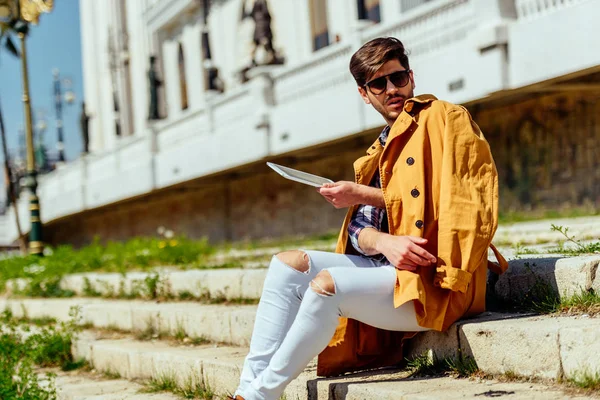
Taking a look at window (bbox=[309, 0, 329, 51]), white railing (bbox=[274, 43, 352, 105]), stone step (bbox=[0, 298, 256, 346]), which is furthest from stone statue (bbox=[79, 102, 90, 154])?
stone step (bbox=[0, 298, 256, 346])

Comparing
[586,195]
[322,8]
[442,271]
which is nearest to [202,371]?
[442,271]

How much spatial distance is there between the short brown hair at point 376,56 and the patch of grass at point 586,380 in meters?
1.57

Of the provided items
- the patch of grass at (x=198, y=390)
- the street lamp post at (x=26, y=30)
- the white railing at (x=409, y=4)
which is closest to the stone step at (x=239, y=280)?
the patch of grass at (x=198, y=390)

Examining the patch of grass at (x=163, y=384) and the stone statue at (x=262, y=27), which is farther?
the stone statue at (x=262, y=27)

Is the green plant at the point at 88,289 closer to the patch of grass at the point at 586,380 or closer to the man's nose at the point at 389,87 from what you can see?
the man's nose at the point at 389,87

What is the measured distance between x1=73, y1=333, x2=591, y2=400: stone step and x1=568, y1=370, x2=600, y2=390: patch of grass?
71 mm

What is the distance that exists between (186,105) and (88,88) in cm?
1084

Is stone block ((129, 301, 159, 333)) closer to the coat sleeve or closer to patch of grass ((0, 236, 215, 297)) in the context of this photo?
patch of grass ((0, 236, 215, 297))

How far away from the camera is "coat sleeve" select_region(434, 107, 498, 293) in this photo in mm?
3793

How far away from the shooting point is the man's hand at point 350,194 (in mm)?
4027

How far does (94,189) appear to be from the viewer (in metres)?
29.2

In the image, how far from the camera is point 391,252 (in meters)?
3.89

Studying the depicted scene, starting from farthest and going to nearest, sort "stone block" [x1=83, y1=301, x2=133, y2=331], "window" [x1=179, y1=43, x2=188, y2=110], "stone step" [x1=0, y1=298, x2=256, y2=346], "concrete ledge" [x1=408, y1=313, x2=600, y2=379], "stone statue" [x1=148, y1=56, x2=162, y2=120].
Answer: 1. "window" [x1=179, y1=43, x2=188, y2=110]
2. "stone statue" [x1=148, y1=56, x2=162, y2=120]
3. "stone block" [x1=83, y1=301, x2=133, y2=331]
4. "stone step" [x1=0, y1=298, x2=256, y2=346]
5. "concrete ledge" [x1=408, y1=313, x2=600, y2=379]

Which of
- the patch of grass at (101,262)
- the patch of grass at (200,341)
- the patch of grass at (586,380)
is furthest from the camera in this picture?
the patch of grass at (101,262)
